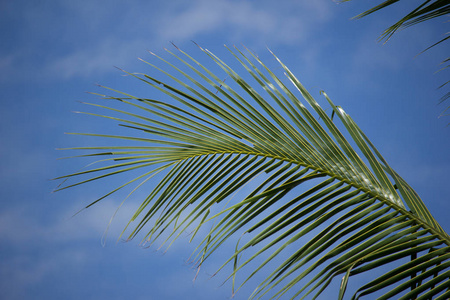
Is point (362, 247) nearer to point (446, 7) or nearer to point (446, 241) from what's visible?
point (446, 241)

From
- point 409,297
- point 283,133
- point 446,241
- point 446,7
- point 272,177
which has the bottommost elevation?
point 409,297

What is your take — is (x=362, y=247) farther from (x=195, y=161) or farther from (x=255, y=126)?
(x=195, y=161)

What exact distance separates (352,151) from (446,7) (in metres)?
0.64

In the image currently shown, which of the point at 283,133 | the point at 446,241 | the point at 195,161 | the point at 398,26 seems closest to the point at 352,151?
the point at 283,133

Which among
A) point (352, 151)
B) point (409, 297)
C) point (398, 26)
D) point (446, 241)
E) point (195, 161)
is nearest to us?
point (409, 297)

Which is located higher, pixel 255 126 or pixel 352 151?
pixel 255 126

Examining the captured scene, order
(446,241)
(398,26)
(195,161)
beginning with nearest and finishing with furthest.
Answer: (446,241), (195,161), (398,26)

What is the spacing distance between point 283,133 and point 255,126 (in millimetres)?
91

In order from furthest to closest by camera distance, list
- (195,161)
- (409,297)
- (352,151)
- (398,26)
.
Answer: (398,26), (195,161), (352,151), (409,297)

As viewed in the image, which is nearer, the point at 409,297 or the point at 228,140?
the point at 409,297

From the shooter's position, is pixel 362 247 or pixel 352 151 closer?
pixel 362 247

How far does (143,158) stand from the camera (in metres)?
1.56

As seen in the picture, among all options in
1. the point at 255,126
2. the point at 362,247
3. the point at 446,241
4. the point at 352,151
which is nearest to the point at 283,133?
A: the point at 255,126

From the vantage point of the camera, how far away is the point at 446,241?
4.52 feet
